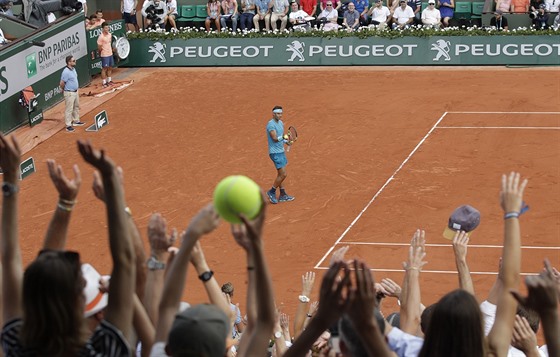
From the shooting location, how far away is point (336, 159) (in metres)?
23.4

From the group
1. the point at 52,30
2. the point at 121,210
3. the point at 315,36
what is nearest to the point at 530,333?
the point at 121,210

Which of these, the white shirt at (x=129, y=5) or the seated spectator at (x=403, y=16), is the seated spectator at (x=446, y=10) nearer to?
the seated spectator at (x=403, y=16)

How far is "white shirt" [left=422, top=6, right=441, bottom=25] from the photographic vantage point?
33594 millimetres

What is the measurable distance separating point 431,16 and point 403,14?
98 cm

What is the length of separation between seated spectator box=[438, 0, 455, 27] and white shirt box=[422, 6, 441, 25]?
88 centimetres

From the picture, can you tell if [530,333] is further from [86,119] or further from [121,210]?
[86,119]

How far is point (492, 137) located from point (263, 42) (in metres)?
11.2

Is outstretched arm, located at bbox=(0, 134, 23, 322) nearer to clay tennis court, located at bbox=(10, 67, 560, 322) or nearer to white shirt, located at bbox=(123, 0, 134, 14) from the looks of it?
clay tennis court, located at bbox=(10, 67, 560, 322)

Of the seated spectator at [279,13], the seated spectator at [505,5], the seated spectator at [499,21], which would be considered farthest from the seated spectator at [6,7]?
the seated spectator at [505,5]

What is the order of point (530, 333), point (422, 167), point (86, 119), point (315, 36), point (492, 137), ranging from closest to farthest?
point (530, 333) < point (422, 167) < point (492, 137) < point (86, 119) < point (315, 36)

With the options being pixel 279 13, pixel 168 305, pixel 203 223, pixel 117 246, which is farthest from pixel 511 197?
pixel 279 13

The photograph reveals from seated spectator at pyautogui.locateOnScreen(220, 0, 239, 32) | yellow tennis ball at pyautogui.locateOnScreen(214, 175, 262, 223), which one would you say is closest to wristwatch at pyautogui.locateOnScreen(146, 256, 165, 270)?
yellow tennis ball at pyautogui.locateOnScreen(214, 175, 262, 223)

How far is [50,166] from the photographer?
5781 millimetres

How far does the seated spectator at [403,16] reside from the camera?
111ft
